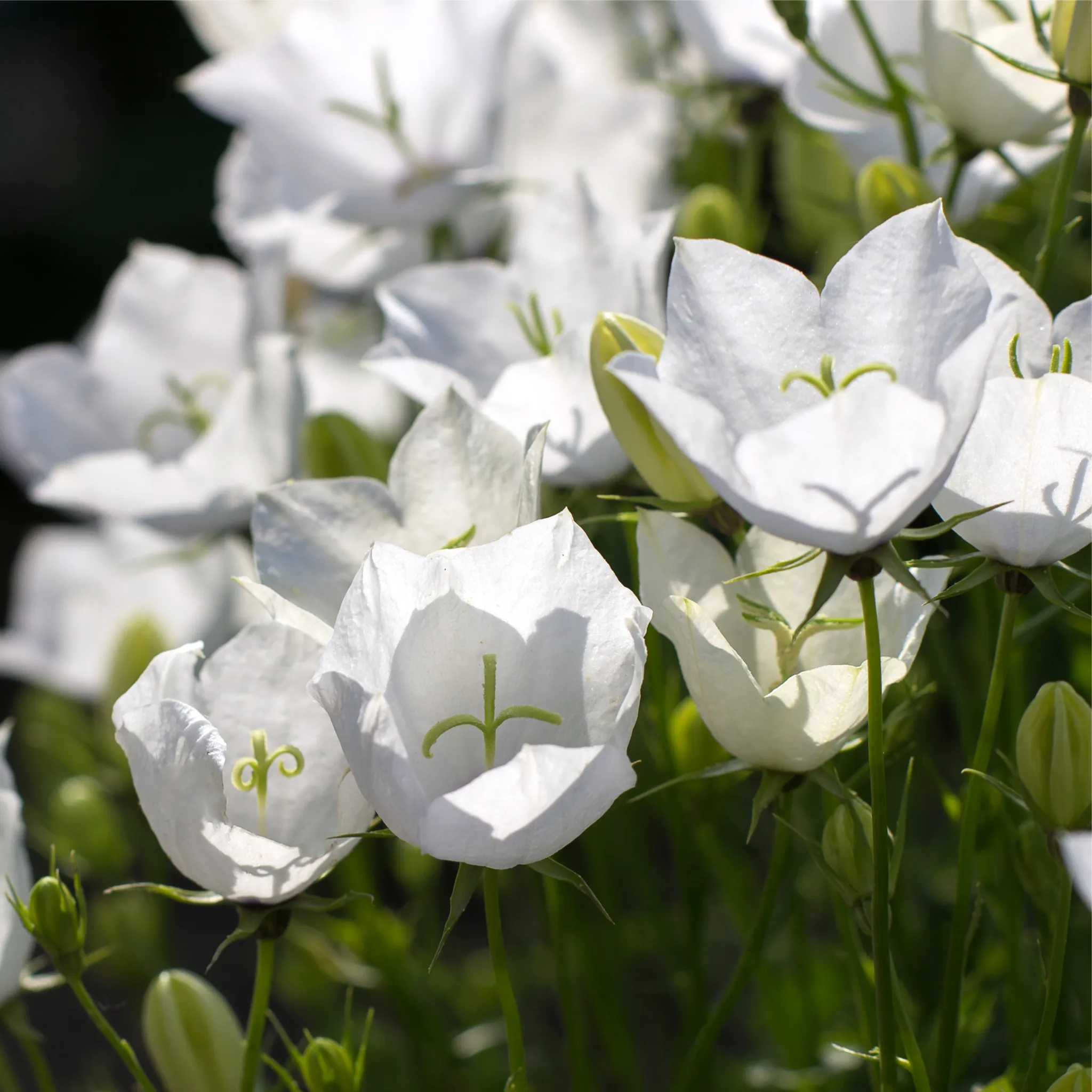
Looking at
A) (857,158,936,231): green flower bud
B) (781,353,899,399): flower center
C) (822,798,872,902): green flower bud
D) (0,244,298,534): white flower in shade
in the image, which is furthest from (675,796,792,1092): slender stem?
(0,244,298,534): white flower in shade

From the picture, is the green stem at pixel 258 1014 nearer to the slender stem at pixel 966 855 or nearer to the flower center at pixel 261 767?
the flower center at pixel 261 767

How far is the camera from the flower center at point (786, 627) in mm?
377

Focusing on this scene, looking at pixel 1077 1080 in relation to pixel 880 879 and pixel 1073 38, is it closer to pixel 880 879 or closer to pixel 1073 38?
pixel 880 879

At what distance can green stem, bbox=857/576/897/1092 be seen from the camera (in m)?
0.31

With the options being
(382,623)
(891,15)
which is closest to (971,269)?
(382,623)

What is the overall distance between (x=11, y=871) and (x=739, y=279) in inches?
10.6

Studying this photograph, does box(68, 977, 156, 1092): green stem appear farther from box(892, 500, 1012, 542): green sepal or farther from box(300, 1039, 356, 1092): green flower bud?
box(892, 500, 1012, 542): green sepal

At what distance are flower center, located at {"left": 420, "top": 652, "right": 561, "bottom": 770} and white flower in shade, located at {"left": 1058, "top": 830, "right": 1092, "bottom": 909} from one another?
0.40 ft

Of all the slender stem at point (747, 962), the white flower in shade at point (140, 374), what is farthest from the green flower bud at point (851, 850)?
the white flower in shade at point (140, 374)

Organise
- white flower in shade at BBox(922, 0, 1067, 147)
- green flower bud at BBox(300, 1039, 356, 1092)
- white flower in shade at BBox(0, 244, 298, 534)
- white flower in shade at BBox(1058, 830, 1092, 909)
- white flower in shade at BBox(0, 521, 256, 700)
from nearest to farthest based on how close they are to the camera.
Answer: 1. white flower in shade at BBox(1058, 830, 1092, 909)
2. green flower bud at BBox(300, 1039, 356, 1092)
3. white flower in shade at BBox(922, 0, 1067, 147)
4. white flower in shade at BBox(0, 244, 298, 534)
5. white flower in shade at BBox(0, 521, 256, 700)

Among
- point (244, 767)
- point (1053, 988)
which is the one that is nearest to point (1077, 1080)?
point (1053, 988)

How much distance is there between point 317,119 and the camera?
69 cm

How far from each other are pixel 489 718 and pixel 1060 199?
246mm

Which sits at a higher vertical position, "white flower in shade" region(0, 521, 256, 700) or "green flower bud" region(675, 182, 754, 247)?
"green flower bud" region(675, 182, 754, 247)
